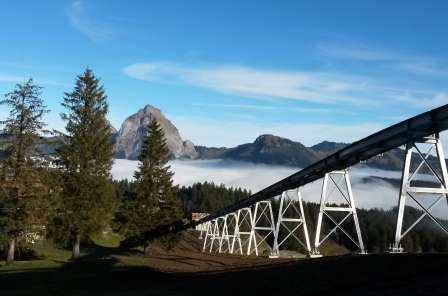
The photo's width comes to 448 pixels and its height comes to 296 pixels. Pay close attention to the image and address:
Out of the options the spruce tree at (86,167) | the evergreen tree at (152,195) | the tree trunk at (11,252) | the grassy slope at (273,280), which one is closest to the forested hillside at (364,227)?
the evergreen tree at (152,195)

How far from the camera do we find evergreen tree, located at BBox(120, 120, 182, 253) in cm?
5425

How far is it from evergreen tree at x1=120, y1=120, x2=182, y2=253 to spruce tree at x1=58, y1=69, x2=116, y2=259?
26.7 feet

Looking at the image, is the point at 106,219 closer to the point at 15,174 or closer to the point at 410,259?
the point at 15,174

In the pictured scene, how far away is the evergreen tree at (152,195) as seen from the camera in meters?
54.2

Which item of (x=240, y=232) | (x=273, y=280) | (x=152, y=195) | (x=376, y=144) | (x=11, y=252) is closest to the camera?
(x=273, y=280)

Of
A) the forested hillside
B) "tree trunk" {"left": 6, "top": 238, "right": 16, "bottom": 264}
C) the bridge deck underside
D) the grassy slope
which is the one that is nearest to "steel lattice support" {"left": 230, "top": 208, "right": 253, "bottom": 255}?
the bridge deck underside

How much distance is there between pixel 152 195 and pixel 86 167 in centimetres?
1233

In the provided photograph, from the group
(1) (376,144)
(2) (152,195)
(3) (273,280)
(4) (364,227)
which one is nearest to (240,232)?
(2) (152,195)

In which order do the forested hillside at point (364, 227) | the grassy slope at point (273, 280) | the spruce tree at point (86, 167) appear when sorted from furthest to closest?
the forested hillside at point (364, 227) < the spruce tree at point (86, 167) < the grassy slope at point (273, 280)

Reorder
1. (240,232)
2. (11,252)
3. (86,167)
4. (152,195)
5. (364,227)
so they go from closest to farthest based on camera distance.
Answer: (11,252), (86,167), (152,195), (240,232), (364,227)

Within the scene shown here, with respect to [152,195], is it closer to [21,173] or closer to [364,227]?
[21,173]

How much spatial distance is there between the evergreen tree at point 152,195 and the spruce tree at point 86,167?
814cm

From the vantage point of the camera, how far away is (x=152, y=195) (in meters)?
55.6

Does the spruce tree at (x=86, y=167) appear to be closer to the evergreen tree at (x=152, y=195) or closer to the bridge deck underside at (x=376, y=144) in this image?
the evergreen tree at (x=152, y=195)
